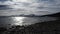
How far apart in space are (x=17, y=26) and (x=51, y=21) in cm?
29

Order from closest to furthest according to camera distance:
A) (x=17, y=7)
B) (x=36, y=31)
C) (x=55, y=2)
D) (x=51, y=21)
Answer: (x=36, y=31)
(x=51, y=21)
(x=17, y=7)
(x=55, y=2)

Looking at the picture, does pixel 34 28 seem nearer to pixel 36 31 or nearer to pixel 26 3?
pixel 36 31

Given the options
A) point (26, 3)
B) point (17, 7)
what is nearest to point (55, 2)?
point (26, 3)

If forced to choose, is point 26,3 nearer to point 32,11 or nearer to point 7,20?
point 32,11

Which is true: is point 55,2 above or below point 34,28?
above

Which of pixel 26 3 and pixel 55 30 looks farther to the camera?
pixel 26 3

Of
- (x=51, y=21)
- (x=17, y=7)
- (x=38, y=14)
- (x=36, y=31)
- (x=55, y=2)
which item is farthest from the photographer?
(x=55, y=2)

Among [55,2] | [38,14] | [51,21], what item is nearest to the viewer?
[51,21]

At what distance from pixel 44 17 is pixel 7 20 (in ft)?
1.08

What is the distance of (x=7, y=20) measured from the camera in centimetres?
103

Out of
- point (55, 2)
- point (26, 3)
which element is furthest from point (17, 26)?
point (55, 2)

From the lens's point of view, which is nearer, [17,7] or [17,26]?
[17,26]

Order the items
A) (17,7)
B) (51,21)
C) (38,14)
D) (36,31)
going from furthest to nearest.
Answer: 1. (17,7)
2. (38,14)
3. (51,21)
4. (36,31)

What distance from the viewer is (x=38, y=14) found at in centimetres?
113
